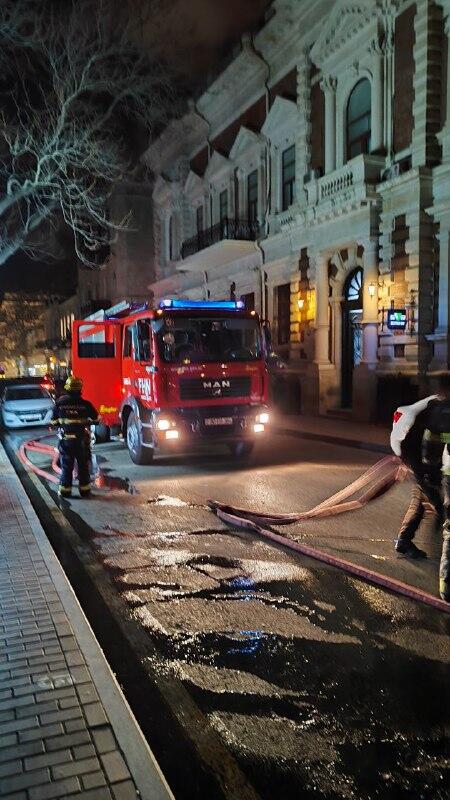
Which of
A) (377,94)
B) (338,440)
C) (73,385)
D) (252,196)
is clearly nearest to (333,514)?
(73,385)

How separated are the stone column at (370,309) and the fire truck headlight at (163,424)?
9131mm

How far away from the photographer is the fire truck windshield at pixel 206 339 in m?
11.0

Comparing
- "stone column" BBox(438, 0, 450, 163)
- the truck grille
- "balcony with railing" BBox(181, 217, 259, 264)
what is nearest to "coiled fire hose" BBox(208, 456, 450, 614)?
the truck grille

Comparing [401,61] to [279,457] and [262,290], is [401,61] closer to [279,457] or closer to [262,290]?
[262,290]

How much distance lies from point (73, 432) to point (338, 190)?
13560mm

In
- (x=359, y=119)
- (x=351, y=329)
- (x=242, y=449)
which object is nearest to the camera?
(x=242, y=449)

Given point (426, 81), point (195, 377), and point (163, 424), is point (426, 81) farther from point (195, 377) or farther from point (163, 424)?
point (163, 424)

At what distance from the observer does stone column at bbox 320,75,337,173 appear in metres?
20.2

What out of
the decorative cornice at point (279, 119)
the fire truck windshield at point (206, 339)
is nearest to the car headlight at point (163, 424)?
the fire truck windshield at point (206, 339)

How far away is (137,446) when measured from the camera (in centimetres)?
1173

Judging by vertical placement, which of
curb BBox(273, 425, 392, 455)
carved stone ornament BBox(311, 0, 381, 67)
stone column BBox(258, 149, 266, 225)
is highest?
carved stone ornament BBox(311, 0, 381, 67)

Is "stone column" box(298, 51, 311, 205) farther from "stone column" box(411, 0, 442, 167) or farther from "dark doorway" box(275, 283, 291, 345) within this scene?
"stone column" box(411, 0, 442, 167)

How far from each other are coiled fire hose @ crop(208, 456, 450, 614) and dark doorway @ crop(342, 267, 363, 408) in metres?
11.8

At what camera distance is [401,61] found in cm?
1716
